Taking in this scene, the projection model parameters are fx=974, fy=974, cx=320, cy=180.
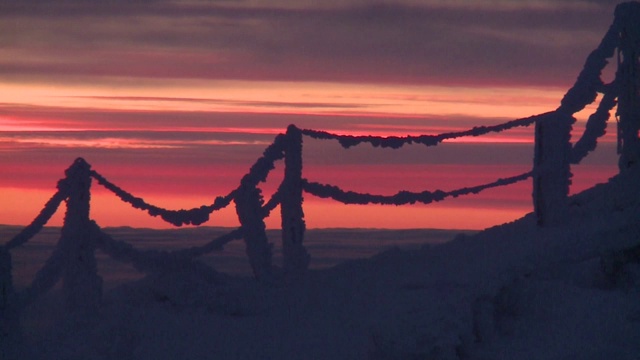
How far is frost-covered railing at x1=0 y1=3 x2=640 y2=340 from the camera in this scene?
11734 mm

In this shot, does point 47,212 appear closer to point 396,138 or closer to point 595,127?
point 396,138

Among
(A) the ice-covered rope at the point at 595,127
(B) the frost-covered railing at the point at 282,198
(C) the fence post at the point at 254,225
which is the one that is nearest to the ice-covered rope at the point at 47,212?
(B) the frost-covered railing at the point at 282,198

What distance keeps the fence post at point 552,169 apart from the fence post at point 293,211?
2.97 meters

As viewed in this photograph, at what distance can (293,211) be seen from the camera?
481 inches

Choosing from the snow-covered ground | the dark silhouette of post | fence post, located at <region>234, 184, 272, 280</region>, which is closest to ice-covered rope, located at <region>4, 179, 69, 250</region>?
the snow-covered ground

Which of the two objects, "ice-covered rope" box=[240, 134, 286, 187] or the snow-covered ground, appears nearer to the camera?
the snow-covered ground

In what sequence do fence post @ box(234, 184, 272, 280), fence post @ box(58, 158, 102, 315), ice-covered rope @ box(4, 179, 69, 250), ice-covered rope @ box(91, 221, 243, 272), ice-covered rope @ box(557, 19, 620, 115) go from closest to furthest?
ice-covered rope @ box(4, 179, 69, 250) < fence post @ box(58, 158, 102, 315) < ice-covered rope @ box(91, 221, 243, 272) < fence post @ box(234, 184, 272, 280) < ice-covered rope @ box(557, 19, 620, 115)

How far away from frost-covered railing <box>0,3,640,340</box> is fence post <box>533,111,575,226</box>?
12 millimetres

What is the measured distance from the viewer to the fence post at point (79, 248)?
38.4 ft

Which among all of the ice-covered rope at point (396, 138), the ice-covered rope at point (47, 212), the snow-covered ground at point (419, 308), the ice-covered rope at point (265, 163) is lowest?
the snow-covered ground at point (419, 308)

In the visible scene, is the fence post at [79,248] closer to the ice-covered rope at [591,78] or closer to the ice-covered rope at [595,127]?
the ice-covered rope at [591,78]

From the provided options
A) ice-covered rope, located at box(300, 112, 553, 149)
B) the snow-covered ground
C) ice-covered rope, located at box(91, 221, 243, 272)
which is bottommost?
the snow-covered ground

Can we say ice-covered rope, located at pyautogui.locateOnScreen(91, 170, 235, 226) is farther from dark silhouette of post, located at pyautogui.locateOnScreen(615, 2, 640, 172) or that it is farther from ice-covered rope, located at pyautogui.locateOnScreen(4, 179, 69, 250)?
dark silhouette of post, located at pyautogui.locateOnScreen(615, 2, 640, 172)

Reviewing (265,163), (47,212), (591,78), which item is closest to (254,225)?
(265,163)
